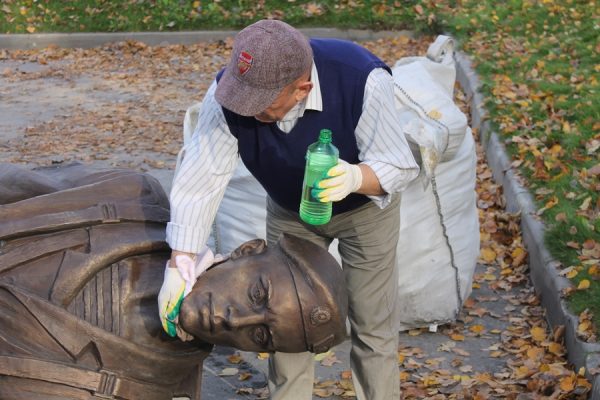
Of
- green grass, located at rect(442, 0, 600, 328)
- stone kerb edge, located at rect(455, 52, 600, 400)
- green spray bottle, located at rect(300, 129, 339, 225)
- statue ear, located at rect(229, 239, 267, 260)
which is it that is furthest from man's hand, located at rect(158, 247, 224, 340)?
green grass, located at rect(442, 0, 600, 328)

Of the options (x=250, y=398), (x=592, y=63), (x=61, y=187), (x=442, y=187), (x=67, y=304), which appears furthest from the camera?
(x=592, y=63)

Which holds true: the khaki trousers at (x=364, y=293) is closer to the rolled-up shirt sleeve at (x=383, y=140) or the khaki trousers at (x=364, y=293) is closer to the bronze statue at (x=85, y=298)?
the rolled-up shirt sleeve at (x=383, y=140)

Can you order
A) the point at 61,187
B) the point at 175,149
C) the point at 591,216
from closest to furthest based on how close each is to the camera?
the point at 61,187 < the point at 591,216 < the point at 175,149

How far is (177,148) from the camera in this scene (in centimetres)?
822

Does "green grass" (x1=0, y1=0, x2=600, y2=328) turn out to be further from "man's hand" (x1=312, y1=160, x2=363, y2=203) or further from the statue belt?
the statue belt

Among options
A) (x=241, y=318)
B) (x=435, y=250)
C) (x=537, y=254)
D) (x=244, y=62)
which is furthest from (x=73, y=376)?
(x=537, y=254)

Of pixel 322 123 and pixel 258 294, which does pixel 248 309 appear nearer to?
pixel 258 294

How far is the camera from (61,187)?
3.50 meters

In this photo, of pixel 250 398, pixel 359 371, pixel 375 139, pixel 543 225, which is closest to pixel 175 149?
pixel 543 225

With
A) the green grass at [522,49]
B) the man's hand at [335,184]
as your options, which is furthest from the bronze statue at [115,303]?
the green grass at [522,49]

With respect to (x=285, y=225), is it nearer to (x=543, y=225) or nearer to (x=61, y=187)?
(x=61, y=187)

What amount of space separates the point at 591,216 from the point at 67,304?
3.67 m

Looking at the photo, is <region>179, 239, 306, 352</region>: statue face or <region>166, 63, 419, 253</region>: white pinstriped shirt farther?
<region>166, 63, 419, 253</region>: white pinstriped shirt

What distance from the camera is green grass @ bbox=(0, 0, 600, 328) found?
5973mm
